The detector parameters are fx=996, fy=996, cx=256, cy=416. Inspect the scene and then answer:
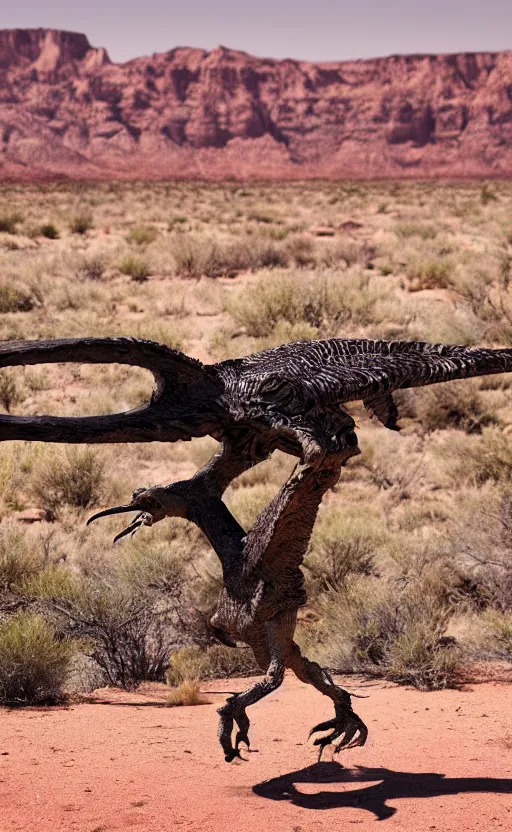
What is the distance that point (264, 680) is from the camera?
4277 mm

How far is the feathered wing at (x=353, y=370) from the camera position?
403cm

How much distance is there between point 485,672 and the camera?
7395 millimetres

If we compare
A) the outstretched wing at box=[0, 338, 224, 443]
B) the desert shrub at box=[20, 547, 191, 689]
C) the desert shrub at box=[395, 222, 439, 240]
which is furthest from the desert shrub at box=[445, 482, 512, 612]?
the desert shrub at box=[395, 222, 439, 240]

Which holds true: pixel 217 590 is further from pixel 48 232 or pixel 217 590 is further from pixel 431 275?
pixel 48 232

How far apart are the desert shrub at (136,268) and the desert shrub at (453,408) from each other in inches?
418

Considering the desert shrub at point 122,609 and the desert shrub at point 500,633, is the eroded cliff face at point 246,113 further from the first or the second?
the desert shrub at point 500,633

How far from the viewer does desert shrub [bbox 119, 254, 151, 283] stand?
22875mm

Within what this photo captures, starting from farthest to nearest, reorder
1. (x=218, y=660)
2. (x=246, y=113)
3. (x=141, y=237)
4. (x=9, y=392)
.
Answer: (x=246, y=113) < (x=141, y=237) < (x=9, y=392) < (x=218, y=660)

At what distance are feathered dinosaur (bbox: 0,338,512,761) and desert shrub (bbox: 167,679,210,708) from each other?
6.70ft

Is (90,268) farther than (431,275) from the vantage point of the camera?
Yes

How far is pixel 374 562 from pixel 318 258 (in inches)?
631

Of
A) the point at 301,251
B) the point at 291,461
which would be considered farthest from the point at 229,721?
the point at 301,251

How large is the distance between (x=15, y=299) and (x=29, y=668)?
46.2ft

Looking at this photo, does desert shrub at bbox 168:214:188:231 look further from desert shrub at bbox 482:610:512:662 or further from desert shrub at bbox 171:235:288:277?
desert shrub at bbox 482:610:512:662
